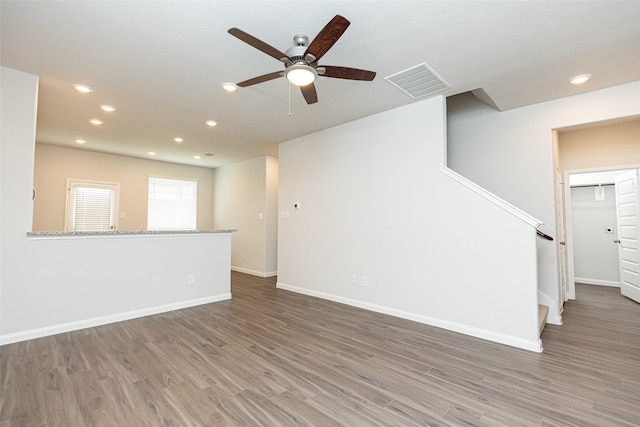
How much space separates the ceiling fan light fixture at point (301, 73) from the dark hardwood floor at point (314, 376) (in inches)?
92.5

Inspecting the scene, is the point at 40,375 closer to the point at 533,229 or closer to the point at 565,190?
the point at 533,229

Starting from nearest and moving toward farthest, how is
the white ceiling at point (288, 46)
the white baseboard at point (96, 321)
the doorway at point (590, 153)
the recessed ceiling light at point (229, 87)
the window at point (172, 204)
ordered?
the white ceiling at point (288, 46) → the white baseboard at point (96, 321) → the recessed ceiling light at point (229, 87) → the doorway at point (590, 153) → the window at point (172, 204)

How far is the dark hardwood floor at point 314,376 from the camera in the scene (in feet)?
6.07

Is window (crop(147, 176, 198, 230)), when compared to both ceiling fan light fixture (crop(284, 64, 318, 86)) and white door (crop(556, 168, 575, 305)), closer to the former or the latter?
ceiling fan light fixture (crop(284, 64, 318, 86))

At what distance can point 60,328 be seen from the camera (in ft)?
10.5

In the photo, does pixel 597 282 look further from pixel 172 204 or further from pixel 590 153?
pixel 172 204

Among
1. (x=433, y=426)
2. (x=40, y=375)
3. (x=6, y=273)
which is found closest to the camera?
(x=433, y=426)

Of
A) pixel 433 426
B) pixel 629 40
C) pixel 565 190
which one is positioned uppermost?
pixel 629 40

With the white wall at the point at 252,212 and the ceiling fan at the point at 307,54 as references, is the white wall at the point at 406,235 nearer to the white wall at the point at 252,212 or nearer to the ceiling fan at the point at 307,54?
the white wall at the point at 252,212

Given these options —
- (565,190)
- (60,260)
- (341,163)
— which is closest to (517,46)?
(341,163)

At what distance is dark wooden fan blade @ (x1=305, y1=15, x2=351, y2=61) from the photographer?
1779 mm

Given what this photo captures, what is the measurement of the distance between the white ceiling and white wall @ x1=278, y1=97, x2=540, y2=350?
584 mm

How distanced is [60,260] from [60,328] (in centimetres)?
75

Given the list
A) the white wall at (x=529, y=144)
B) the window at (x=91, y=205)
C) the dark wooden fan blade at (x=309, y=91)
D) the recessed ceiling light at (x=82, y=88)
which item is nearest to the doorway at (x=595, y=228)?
the white wall at (x=529, y=144)
